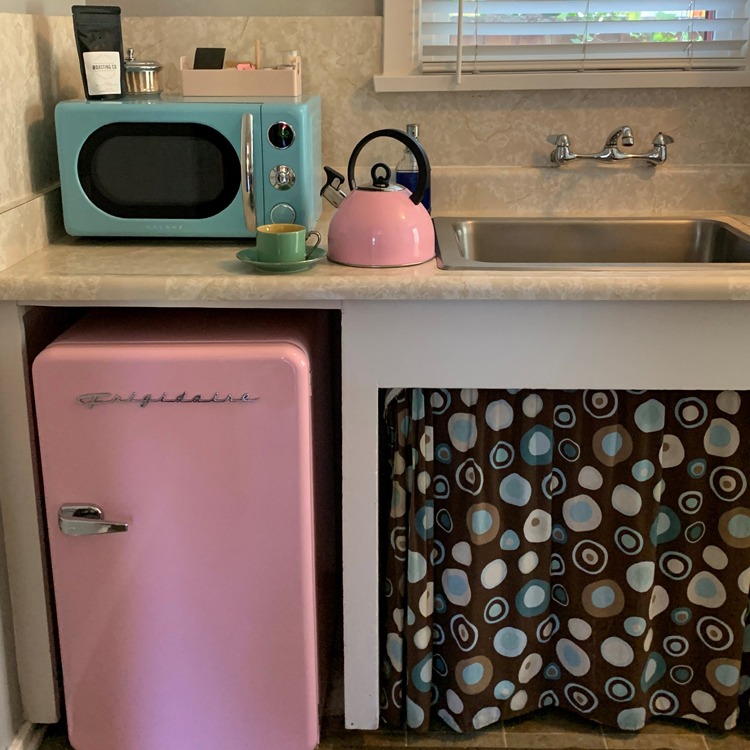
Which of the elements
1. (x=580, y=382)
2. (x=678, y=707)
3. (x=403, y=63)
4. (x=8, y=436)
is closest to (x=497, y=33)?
(x=403, y=63)

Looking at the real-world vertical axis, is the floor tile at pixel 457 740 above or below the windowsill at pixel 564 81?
below

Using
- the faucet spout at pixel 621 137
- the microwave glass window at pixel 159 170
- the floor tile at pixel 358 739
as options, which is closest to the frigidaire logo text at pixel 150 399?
the microwave glass window at pixel 159 170

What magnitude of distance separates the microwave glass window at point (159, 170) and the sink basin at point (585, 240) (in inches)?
21.3

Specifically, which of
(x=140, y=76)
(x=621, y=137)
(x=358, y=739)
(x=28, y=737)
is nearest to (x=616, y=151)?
(x=621, y=137)

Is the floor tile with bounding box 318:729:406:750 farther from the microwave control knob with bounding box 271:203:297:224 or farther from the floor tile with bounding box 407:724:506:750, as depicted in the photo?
the microwave control knob with bounding box 271:203:297:224

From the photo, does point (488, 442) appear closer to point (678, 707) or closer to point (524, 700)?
point (524, 700)

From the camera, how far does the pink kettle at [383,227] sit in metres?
1.38

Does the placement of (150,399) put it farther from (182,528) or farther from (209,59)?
(209,59)

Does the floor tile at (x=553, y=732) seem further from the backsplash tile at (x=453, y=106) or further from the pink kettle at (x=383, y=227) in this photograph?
the backsplash tile at (x=453, y=106)

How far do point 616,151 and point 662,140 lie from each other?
0.33 ft

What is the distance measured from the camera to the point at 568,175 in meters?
1.92

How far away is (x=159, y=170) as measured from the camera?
1516 mm

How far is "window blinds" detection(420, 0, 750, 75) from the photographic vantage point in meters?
1.84

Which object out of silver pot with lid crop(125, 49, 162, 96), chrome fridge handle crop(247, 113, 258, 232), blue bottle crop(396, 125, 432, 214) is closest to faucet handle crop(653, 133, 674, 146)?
blue bottle crop(396, 125, 432, 214)
